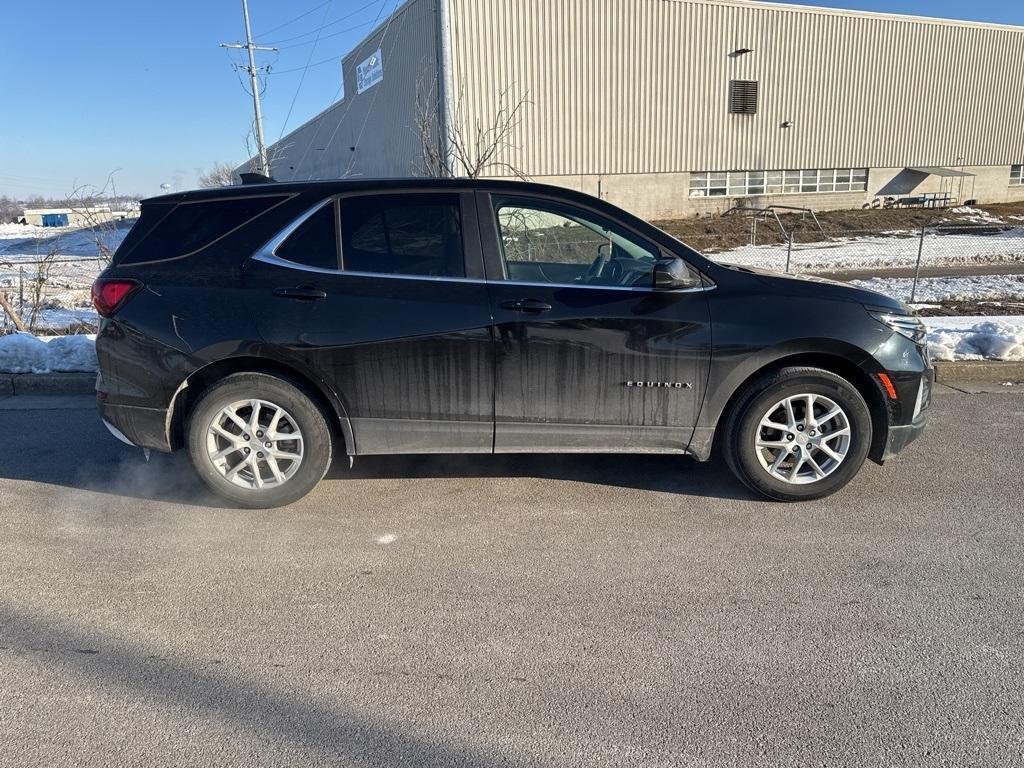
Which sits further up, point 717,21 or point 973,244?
point 717,21

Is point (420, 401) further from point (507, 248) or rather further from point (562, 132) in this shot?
point (562, 132)

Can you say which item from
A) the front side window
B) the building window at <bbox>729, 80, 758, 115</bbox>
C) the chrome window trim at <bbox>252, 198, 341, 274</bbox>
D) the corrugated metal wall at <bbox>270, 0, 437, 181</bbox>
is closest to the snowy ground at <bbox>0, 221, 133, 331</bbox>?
the chrome window trim at <bbox>252, 198, 341, 274</bbox>

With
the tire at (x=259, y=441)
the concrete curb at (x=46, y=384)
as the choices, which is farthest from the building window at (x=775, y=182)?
the tire at (x=259, y=441)

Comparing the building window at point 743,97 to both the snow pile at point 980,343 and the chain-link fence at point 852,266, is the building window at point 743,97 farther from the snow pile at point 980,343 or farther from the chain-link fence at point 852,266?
the snow pile at point 980,343

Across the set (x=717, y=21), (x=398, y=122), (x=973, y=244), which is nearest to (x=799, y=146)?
(x=717, y=21)

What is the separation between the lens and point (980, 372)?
6723 mm

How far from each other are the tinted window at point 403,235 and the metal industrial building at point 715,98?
80.2ft

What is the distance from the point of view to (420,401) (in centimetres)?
402

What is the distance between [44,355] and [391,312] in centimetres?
487

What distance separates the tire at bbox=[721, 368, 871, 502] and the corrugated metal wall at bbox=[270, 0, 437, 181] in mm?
18684

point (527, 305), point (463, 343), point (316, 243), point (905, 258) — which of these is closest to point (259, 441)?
point (316, 243)

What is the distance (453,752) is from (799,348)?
284cm

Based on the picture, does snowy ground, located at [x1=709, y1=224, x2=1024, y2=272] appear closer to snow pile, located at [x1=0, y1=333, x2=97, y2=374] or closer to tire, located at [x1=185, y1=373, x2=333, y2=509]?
snow pile, located at [x1=0, y1=333, x2=97, y2=374]

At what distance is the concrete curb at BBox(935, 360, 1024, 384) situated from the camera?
669 centimetres
